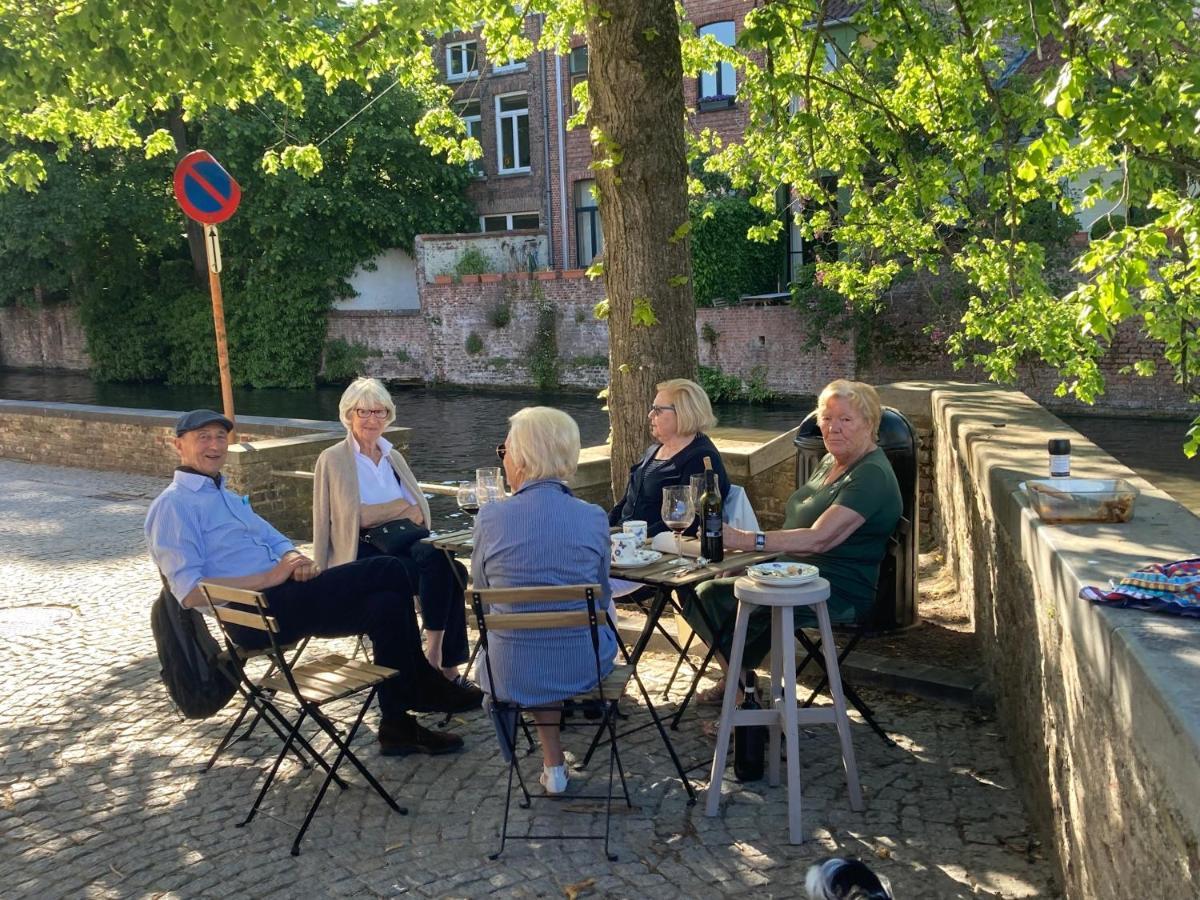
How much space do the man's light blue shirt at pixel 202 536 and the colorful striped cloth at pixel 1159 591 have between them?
11.0 feet

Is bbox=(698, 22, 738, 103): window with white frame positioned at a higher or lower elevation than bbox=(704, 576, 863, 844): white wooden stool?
higher

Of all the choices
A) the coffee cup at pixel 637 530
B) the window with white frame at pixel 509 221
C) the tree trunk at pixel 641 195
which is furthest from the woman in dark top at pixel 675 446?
the window with white frame at pixel 509 221

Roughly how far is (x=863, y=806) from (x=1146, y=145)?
9.99 feet

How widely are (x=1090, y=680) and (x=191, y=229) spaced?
34.9 metres

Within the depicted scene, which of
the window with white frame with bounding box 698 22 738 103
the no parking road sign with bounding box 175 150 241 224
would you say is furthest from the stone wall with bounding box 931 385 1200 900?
the window with white frame with bounding box 698 22 738 103

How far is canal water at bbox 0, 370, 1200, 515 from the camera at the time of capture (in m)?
16.9

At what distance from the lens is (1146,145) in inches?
197

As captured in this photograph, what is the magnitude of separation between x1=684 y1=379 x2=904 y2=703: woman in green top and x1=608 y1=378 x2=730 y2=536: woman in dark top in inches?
24.2

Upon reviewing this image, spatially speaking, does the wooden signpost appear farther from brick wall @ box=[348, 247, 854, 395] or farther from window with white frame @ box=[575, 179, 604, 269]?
window with white frame @ box=[575, 179, 604, 269]

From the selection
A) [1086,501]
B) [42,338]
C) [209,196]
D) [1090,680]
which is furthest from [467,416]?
[42,338]

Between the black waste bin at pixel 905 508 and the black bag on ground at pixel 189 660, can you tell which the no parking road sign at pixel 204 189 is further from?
the black bag on ground at pixel 189 660

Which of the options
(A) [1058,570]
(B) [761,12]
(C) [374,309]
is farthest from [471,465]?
(C) [374,309]

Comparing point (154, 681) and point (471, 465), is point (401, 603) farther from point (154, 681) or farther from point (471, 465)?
point (471, 465)

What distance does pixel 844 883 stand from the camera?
7.55ft
